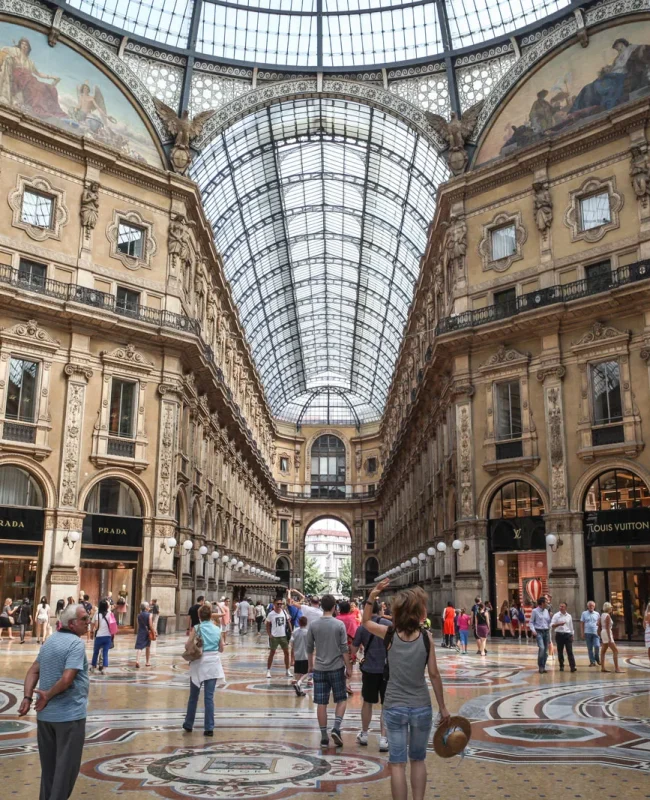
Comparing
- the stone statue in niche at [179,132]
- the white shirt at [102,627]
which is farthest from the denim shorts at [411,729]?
the stone statue in niche at [179,132]

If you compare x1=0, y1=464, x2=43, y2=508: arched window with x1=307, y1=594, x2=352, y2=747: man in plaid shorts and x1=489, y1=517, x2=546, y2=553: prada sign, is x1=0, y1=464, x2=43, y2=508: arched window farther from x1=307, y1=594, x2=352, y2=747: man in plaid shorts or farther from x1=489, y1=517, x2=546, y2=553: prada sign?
x1=307, y1=594, x2=352, y2=747: man in plaid shorts

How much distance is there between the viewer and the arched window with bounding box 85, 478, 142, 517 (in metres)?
31.6

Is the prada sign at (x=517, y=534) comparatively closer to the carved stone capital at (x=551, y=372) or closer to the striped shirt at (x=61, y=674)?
the carved stone capital at (x=551, y=372)

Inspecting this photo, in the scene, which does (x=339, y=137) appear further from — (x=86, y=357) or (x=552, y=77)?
(x=86, y=357)

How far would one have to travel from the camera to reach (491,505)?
32.5 m

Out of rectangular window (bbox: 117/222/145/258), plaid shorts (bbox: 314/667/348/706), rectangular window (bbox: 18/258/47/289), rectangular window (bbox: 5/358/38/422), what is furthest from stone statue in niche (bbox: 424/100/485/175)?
plaid shorts (bbox: 314/667/348/706)

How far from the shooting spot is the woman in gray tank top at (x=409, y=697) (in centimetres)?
578

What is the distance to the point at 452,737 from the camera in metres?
5.54

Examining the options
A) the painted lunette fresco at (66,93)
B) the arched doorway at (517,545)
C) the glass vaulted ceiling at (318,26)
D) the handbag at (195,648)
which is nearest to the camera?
the handbag at (195,648)

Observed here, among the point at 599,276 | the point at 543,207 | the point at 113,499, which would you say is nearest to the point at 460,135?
the point at 543,207

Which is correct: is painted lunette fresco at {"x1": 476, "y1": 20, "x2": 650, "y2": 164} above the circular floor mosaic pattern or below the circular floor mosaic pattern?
above

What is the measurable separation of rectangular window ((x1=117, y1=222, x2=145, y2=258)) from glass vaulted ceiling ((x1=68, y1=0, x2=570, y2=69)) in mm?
9508

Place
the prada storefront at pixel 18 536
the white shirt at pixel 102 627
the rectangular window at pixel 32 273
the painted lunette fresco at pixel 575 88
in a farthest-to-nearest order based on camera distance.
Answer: the painted lunette fresco at pixel 575 88, the rectangular window at pixel 32 273, the prada storefront at pixel 18 536, the white shirt at pixel 102 627

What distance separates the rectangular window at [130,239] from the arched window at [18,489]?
1053 centimetres
